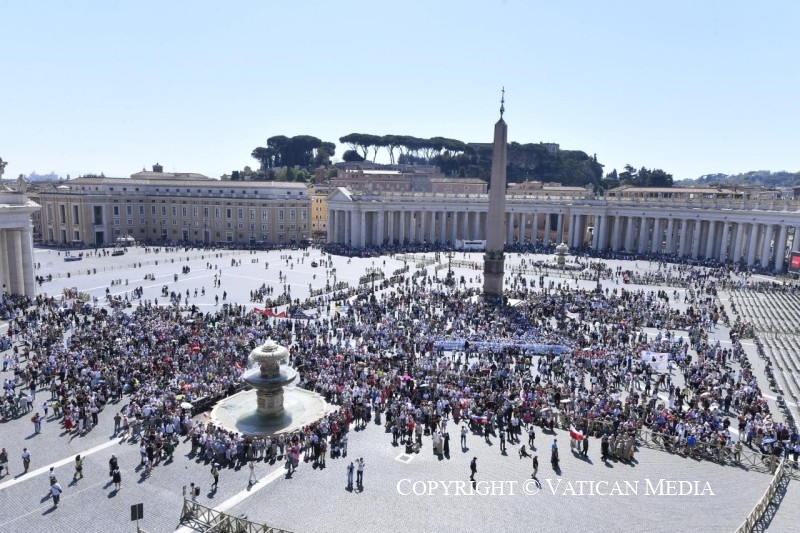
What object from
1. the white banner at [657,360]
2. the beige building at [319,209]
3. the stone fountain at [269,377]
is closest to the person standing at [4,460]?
the stone fountain at [269,377]

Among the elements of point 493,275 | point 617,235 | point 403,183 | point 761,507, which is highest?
point 403,183

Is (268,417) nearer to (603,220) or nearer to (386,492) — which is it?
(386,492)

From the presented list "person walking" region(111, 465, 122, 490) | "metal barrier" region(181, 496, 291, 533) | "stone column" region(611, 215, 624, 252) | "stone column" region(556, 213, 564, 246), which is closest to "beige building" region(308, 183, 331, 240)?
"stone column" region(556, 213, 564, 246)

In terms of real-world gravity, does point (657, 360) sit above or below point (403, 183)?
below

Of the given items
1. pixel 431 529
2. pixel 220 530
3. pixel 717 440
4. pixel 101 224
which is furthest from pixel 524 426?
pixel 101 224

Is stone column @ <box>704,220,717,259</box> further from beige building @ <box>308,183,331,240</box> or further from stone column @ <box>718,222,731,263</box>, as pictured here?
beige building @ <box>308,183,331,240</box>

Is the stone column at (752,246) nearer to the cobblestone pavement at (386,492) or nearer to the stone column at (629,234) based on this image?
the stone column at (629,234)

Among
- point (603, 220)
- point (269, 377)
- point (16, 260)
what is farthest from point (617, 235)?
point (269, 377)
